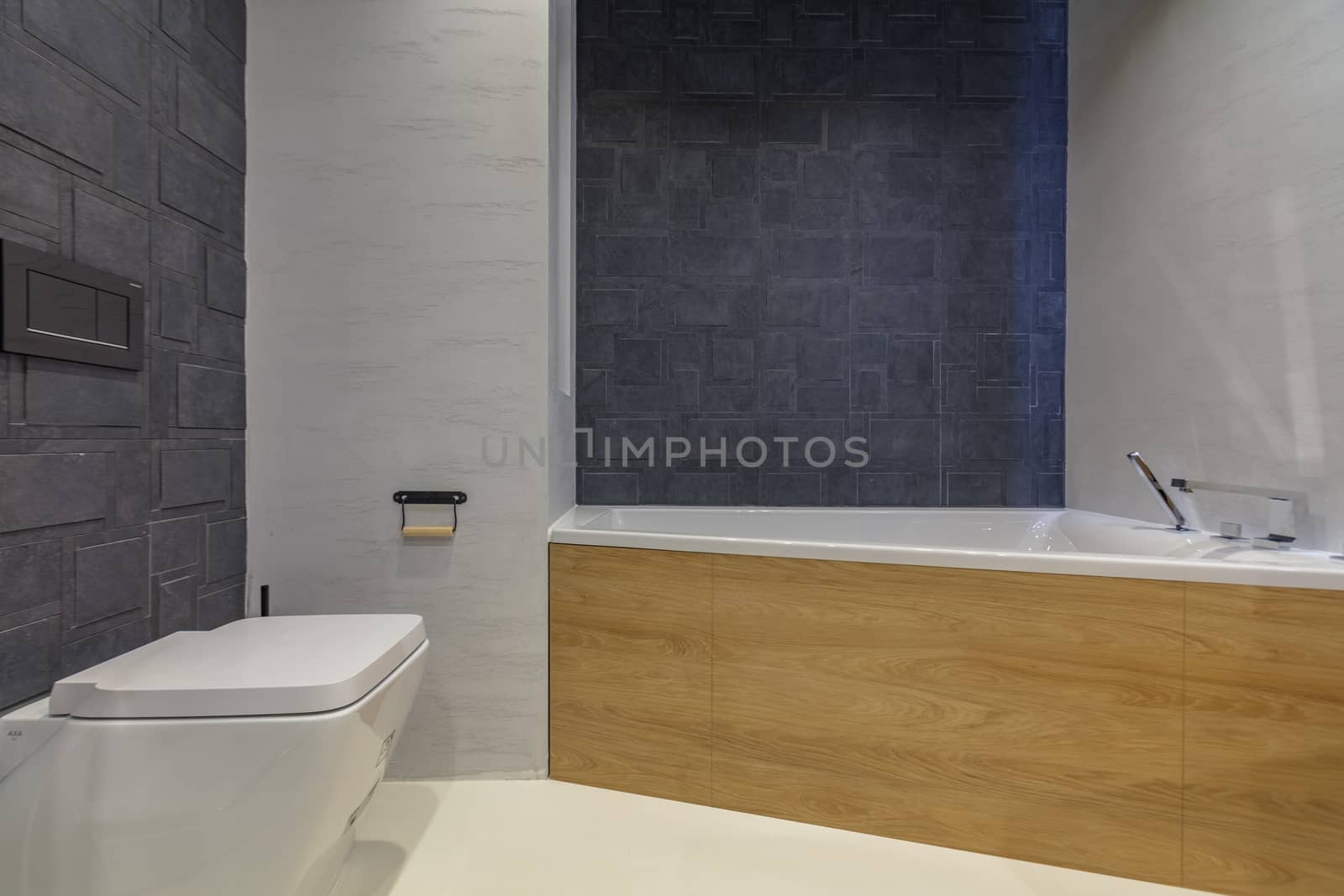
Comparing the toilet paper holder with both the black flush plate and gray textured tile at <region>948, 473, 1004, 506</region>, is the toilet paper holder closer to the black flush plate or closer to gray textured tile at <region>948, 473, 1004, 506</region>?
the black flush plate

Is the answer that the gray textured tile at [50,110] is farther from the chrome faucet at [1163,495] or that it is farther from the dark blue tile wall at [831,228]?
the chrome faucet at [1163,495]

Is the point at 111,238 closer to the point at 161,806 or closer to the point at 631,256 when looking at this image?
the point at 161,806

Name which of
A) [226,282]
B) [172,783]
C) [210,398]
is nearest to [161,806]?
[172,783]

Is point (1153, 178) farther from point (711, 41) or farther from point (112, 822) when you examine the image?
point (112, 822)

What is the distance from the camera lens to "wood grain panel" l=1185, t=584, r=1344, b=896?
130 cm

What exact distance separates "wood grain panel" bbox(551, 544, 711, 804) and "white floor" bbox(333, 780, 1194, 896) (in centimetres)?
9

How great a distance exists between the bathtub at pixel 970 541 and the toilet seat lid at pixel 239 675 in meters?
0.67

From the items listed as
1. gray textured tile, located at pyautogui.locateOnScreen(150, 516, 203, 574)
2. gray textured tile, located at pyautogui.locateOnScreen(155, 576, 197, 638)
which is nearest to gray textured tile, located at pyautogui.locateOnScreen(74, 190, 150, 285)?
gray textured tile, located at pyautogui.locateOnScreen(150, 516, 203, 574)

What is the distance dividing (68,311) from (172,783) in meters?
0.84

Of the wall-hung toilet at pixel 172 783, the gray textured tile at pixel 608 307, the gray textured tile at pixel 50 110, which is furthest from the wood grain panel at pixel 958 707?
the gray textured tile at pixel 50 110

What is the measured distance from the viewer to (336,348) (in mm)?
1859

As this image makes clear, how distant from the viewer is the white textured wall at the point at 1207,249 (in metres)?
1.57

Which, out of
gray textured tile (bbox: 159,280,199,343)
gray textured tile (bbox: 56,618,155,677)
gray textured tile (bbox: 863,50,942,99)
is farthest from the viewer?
gray textured tile (bbox: 863,50,942,99)

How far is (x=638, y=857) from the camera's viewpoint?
5.01ft
